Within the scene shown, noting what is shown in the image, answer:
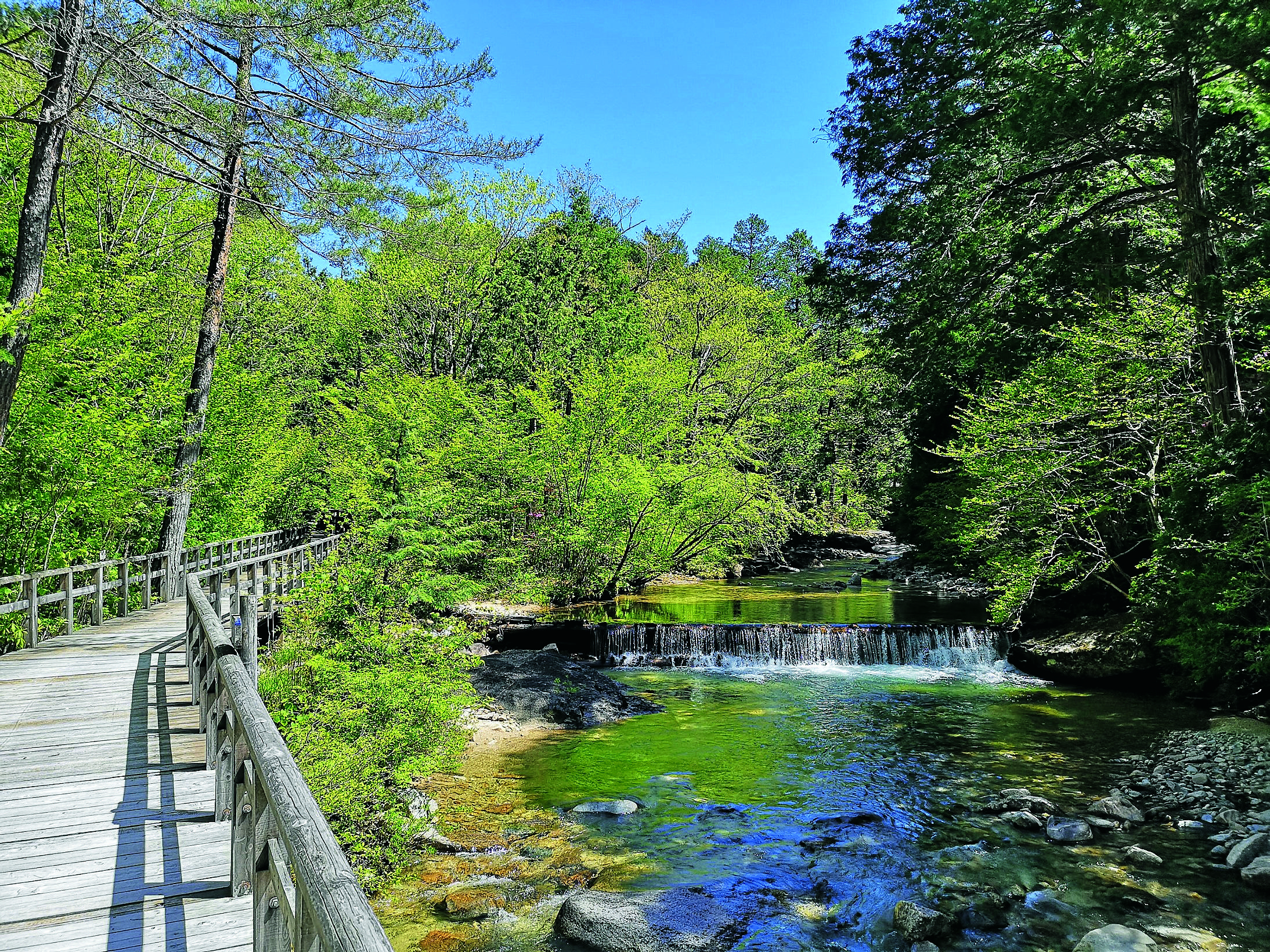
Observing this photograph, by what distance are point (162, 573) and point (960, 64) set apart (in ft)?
55.1

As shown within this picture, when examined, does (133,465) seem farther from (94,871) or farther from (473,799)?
(94,871)

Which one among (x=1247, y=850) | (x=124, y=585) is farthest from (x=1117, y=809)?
(x=124, y=585)

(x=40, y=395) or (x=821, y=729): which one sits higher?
(x=40, y=395)

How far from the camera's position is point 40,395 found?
434 inches

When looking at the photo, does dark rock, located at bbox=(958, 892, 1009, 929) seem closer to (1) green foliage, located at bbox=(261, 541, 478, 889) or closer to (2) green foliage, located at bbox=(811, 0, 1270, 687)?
(1) green foliage, located at bbox=(261, 541, 478, 889)

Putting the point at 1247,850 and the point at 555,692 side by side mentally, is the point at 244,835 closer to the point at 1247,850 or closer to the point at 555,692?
the point at 1247,850

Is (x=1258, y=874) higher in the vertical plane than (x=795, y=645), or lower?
lower

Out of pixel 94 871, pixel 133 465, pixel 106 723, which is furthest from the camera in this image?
pixel 133 465

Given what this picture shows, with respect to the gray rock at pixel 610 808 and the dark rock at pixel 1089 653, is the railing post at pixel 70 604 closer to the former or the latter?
the gray rock at pixel 610 808

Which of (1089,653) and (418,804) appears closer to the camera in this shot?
(418,804)

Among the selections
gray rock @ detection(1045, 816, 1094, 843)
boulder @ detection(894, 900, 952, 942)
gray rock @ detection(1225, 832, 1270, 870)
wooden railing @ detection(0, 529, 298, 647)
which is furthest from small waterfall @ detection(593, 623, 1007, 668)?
boulder @ detection(894, 900, 952, 942)

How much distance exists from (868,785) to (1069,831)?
2544mm

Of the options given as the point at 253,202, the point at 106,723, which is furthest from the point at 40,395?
the point at 106,723

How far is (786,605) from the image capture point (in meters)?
24.0
